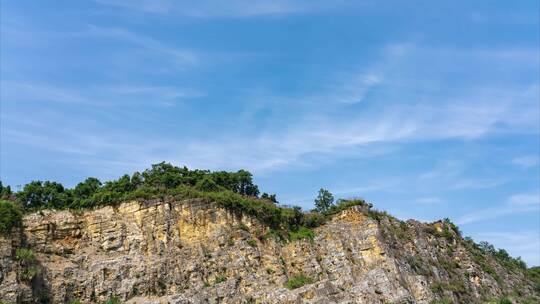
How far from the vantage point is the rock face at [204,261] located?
3488 cm

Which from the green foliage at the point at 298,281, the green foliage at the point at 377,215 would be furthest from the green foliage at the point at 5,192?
the green foliage at the point at 377,215

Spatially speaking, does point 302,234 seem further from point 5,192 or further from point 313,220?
point 5,192

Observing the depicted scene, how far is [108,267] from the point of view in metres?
36.0

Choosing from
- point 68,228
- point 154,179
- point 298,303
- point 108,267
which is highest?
point 154,179

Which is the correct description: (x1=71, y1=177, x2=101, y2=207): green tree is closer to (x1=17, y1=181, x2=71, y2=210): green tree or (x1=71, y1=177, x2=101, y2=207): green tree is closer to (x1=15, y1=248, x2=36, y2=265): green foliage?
(x1=17, y1=181, x2=71, y2=210): green tree

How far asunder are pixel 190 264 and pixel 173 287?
225cm

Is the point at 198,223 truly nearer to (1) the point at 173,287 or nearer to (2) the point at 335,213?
(1) the point at 173,287

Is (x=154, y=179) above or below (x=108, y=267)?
above

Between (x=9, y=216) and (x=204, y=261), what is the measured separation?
1346cm

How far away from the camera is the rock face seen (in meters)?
34.9

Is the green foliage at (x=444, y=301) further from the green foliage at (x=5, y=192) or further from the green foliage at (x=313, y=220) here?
the green foliage at (x=5, y=192)

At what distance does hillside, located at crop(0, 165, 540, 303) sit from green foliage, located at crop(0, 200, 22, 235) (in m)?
0.37

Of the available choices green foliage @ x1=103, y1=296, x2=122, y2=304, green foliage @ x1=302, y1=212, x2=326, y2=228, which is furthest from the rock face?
green foliage @ x1=302, y1=212, x2=326, y2=228

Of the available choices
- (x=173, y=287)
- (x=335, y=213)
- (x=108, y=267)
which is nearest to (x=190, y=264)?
(x=173, y=287)
